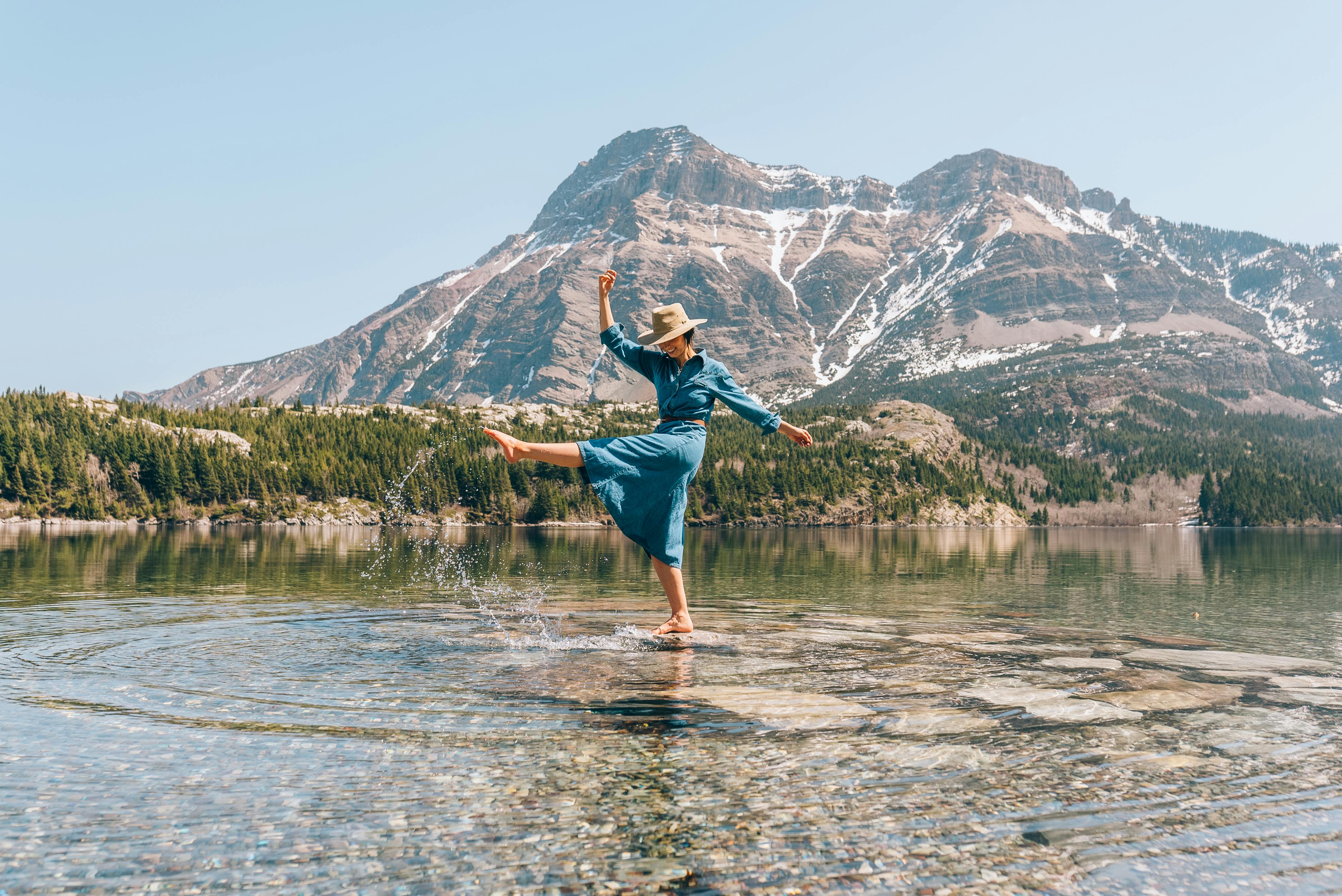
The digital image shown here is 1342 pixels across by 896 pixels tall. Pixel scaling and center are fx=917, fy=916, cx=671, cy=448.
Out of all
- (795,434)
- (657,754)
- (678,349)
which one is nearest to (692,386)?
(678,349)

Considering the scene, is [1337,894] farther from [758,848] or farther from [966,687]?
[966,687]

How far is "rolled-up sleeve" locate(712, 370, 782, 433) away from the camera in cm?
1241

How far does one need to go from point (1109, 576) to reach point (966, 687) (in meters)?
28.0

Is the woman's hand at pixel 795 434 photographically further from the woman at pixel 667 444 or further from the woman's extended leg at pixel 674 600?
the woman's extended leg at pixel 674 600

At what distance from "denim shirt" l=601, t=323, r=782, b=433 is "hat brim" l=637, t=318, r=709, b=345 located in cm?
21

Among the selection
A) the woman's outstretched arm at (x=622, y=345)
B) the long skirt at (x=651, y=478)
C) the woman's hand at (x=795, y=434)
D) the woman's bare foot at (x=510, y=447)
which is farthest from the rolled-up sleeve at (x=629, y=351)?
the woman's bare foot at (x=510, y=447)

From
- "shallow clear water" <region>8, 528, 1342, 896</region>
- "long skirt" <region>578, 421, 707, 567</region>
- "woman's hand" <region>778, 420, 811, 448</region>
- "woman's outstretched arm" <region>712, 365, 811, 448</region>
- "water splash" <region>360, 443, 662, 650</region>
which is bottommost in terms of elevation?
"water splash" <region>360, 443, 662, 650</region>

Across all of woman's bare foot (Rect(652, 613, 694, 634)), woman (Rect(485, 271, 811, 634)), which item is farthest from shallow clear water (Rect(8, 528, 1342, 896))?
woman (Rect(485, 271, 811, 634))

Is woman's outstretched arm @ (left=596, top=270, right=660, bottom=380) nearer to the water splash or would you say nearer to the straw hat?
the straw hat

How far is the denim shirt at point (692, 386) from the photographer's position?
12.5 metres

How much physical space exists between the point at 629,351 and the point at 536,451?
3.13 m

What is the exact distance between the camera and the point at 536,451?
10258 millimetres

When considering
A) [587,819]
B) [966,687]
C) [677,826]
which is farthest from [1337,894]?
[966,687]

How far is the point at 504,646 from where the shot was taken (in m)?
12.3
